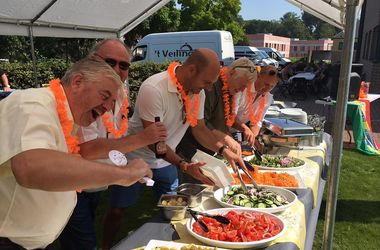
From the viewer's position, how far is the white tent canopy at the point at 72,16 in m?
4.39

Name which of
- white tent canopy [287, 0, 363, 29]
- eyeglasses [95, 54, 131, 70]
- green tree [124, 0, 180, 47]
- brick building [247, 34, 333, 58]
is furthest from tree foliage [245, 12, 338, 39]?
eyeglasses [95, 54, 131, 70]

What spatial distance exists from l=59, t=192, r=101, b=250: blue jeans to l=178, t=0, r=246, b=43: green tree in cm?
2101

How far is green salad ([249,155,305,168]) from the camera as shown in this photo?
246 cm

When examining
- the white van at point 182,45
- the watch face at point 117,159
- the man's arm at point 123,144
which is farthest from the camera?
the white van at point 182,45

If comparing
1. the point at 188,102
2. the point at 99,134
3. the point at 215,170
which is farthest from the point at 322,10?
the point at 99,134

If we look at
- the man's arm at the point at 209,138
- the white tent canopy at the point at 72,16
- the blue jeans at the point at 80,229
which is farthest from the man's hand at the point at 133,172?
the white tent canopy at the point at 72,16

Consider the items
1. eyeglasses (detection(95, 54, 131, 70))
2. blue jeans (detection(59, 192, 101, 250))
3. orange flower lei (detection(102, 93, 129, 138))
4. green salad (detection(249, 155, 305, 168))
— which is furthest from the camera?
green salad (detection(249, 155, 305, 168))

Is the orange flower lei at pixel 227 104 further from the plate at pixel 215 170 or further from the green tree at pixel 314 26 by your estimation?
the green tree at pixel 314 26

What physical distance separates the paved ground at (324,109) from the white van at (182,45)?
257 cm

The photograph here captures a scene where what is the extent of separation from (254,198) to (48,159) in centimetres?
117

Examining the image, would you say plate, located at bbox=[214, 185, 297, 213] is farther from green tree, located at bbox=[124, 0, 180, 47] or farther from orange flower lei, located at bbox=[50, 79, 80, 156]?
green tree, located at bbox=[124, 0, 180, 47]

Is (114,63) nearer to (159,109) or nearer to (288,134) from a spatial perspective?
(159,109)

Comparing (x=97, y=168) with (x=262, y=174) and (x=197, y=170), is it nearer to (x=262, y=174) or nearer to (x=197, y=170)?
(x=197, y=170)

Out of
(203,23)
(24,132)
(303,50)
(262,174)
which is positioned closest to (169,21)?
(203,23)
